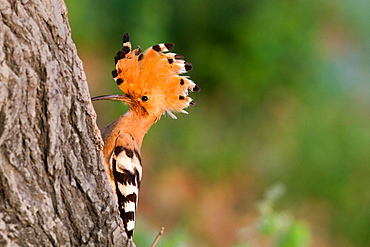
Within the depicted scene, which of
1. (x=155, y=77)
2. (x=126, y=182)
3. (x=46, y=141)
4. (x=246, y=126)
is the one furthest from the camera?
(x=246, y=126)

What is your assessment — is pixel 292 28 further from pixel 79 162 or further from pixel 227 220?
pixel 79 162

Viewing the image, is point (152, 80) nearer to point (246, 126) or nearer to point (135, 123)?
point (135, 123)

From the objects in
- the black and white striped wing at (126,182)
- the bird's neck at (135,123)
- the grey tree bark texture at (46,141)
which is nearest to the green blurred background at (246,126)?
the bird's neck at (135,123)

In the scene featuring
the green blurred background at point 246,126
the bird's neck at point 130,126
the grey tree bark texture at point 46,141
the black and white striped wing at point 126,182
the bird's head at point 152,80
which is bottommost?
the grey tree bark texture at point 46,141

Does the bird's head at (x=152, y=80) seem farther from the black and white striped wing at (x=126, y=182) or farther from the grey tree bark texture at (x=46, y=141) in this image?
the grey tree bark texture at (x=46, y=141)

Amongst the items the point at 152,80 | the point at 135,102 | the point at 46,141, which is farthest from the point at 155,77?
the point at 46,141
